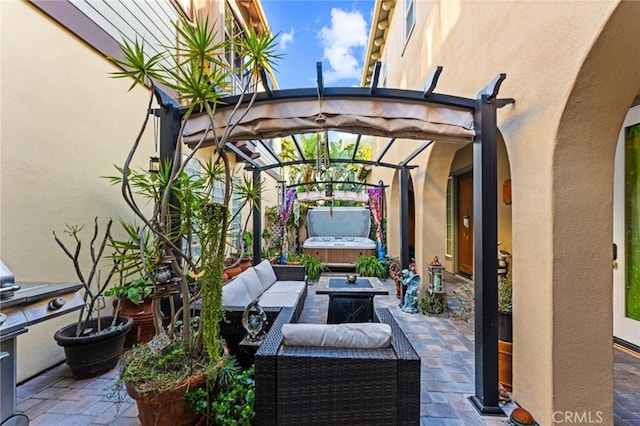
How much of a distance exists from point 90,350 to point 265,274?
217 cm

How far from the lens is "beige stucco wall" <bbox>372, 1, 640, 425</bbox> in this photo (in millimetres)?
1759

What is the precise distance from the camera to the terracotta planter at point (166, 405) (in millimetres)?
1727

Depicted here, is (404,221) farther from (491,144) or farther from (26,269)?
(26,269)

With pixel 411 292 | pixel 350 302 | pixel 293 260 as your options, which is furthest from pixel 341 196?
pixel 350 302

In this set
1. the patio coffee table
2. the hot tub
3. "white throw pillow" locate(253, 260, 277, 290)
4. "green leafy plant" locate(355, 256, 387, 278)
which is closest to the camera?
the patio coffee table

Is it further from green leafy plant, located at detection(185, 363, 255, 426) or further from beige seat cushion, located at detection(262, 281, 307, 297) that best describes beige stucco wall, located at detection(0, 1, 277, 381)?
beige seat cushion, located at detection(262, 281, 307, 297)

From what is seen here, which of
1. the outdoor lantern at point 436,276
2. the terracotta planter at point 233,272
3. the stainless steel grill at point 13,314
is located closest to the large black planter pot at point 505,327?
the outdoor lantern at point 436,276

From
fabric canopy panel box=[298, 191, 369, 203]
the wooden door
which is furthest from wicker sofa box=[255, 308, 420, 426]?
fabric canopy panel box=[298, 191, 369, 203]

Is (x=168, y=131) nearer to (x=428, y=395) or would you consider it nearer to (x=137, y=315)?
(x=137, y=315)

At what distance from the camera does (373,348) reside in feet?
5.99

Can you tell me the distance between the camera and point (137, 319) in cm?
324

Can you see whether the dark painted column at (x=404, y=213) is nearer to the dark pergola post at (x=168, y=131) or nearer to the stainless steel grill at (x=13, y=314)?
the dark pergola post at (x=168, y=131)

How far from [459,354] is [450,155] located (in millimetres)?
2838

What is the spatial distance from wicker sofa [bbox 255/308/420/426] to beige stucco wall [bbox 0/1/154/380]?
2541 mm
